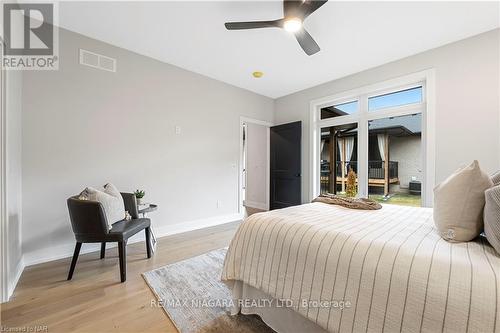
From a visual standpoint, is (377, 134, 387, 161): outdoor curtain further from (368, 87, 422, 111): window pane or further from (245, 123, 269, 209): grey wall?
(245, 123, 269, 209): grey wall

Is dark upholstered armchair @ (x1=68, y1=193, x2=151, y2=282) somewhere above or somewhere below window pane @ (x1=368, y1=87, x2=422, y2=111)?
below

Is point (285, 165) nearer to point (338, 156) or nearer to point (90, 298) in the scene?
point (338, 156)

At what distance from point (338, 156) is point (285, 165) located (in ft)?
3.63

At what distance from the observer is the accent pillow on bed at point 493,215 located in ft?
Result: 2.80

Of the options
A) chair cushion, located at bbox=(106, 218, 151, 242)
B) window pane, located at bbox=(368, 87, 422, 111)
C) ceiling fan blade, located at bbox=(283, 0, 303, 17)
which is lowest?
chair cushion, located at bbox=(106, 218, 151, 242)

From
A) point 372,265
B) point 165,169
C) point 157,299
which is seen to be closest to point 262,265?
point 372,265

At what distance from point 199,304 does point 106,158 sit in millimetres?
2180

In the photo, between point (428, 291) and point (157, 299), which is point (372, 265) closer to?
point (428, 291)

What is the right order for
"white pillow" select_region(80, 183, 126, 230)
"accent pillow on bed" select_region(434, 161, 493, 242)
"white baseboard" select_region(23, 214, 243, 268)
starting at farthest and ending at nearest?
"white baseboard" select_region(23, 214, 243, 268)
"white pillow" select_region(80, 183, 126, 230)
"accent pillow on bed" select_region(434, 161, 493, 242)

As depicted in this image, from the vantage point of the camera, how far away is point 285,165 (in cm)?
460

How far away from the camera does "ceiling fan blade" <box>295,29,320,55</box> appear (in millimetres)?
2032

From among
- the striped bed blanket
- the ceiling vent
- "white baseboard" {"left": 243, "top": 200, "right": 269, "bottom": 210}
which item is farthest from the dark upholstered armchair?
"white baseboard" {"left": 243, "top": 200, "right": 269, "bottom": 210}

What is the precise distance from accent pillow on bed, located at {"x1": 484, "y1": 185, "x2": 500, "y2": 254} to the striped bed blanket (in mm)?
60

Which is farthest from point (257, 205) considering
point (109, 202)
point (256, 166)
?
point (109, 202)
